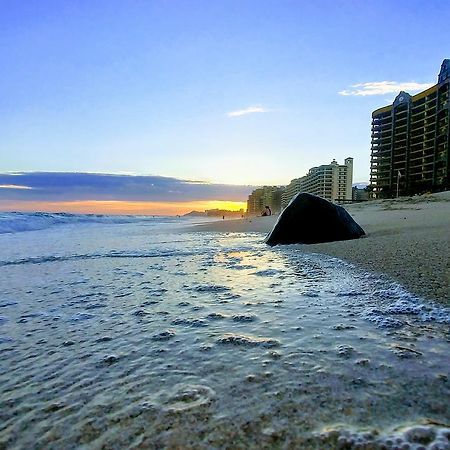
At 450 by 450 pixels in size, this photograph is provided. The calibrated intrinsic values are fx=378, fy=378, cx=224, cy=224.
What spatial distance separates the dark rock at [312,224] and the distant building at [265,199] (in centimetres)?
10011

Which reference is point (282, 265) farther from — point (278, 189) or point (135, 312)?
point (278, 189)

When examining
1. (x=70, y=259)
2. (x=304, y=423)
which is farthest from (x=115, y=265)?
(x=304, y=423)

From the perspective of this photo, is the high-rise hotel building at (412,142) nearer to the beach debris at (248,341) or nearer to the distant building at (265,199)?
the distant building at (265,199)

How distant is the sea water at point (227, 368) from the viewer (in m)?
1.06

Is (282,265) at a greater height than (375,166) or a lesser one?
lesser

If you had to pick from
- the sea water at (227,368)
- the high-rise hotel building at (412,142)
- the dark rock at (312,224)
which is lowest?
the sea water at (227,368)

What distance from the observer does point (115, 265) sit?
4.80 m

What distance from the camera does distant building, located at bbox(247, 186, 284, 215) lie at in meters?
117

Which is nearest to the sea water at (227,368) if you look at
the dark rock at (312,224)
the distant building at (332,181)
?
the dark rock at (312,224)

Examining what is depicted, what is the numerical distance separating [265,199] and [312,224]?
121 metres

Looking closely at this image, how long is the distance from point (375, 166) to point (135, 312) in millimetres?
87714

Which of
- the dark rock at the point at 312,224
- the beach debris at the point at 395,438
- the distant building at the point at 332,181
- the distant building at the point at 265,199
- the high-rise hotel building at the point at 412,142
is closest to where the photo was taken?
the beach debris at the point at 395,438

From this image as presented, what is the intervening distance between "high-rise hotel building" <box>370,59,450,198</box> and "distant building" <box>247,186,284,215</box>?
111 ft

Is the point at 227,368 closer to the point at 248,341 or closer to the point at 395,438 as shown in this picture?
the point at 248,341
